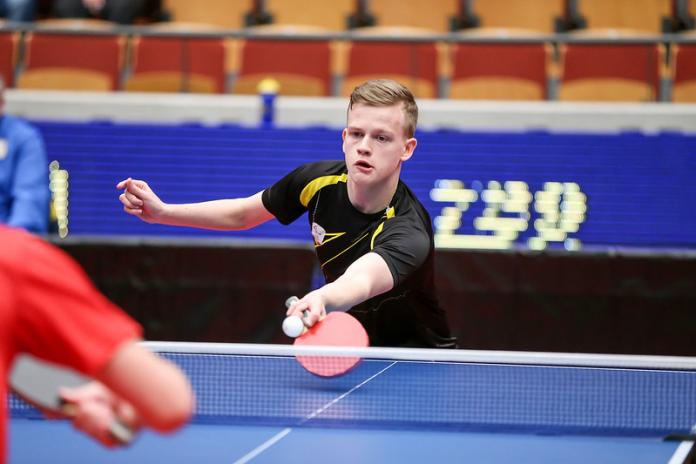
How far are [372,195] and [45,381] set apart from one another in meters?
2.36

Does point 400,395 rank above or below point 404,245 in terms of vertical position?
below

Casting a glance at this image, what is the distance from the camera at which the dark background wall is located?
648 centimetres

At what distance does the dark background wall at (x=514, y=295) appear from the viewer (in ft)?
21.2

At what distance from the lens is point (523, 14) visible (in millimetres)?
11000

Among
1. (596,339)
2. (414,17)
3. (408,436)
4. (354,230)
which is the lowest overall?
(596,339)

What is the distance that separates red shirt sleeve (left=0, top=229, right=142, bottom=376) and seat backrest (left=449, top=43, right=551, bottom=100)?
28.4ft

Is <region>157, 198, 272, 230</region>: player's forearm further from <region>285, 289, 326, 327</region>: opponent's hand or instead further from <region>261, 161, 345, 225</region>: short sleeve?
<region>285, 289, 326, 327</region>: opponent's hand

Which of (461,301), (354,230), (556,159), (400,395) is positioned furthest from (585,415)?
(556,159)

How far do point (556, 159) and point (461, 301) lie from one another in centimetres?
232

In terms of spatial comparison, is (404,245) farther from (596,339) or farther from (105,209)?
(105,209)

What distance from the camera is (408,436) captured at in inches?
134

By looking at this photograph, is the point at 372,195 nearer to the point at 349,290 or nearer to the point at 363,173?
the point at 363,173

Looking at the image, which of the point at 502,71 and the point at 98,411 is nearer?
the point at 98,411

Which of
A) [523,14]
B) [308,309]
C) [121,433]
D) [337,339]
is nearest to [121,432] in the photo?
[121,433]
